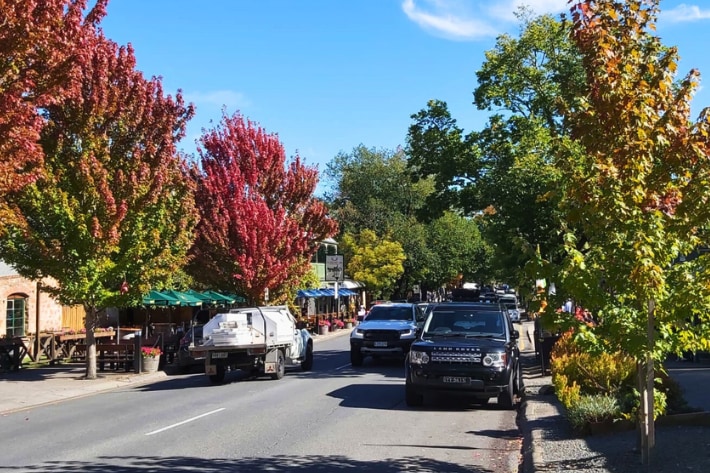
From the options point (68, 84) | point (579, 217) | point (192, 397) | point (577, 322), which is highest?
point (68, 84)

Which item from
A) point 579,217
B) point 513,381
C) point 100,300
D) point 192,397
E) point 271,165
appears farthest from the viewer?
point 271,165

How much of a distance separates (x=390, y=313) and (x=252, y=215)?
7.39 m

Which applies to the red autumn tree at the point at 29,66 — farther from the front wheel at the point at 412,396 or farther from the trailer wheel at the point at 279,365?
the front wheel at the point at 412,396

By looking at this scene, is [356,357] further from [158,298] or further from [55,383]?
[158,298]

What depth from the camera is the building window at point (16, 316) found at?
2539 cm

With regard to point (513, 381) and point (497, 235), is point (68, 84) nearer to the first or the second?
point (513, 381)

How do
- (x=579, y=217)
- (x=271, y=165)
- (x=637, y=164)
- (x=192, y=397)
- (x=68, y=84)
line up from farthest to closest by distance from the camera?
(x=271, y=165), (x=192, y=397), (x=68, y=84), (x=579, y=217), (x=637, y=164)

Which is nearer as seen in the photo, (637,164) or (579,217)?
(637,164)

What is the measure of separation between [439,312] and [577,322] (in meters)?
7.23

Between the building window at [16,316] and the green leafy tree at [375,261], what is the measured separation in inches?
1272

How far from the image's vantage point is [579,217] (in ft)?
23.7

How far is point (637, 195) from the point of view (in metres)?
6.66

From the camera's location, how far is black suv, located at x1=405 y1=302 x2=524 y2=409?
40.6 ft

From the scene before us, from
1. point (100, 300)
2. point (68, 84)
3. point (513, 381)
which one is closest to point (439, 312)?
point (513, 381)
